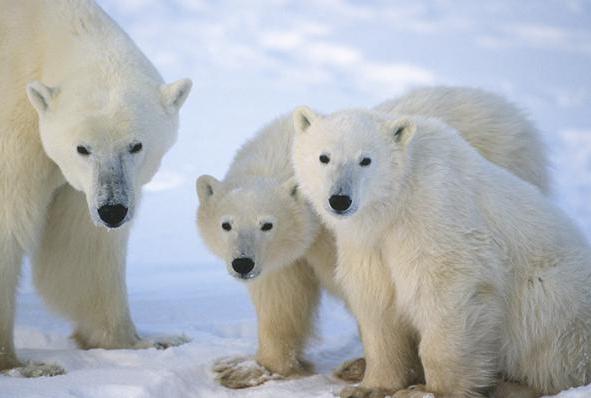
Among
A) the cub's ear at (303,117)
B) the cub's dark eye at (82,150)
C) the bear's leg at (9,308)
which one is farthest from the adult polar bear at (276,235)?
the bear's leg at (9,308)

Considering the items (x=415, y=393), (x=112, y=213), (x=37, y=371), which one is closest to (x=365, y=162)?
(x=415, y=393)

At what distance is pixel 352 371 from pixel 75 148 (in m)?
1.98

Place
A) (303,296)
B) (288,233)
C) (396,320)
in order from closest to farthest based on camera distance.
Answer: (396,320) < (288,233) < (303,296)

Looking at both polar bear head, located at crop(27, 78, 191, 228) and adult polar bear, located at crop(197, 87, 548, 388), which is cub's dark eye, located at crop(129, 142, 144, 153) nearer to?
polar bear head, located at crop(27, 78, 191, 228)

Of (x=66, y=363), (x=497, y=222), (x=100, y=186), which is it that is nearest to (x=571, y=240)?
(x=497, y=222)

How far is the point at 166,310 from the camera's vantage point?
8.87 m

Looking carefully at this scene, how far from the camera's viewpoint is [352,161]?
475 centimetres

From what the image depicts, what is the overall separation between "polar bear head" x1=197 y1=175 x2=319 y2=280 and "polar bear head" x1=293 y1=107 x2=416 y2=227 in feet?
1.62

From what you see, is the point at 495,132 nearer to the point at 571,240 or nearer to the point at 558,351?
the point at 571,240

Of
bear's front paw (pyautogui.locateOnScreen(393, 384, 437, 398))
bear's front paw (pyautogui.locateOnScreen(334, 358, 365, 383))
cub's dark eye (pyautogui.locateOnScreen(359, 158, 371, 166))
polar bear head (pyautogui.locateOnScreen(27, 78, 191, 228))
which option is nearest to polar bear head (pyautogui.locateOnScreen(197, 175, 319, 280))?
polar bear head (pyautogui.locateOnScreen(27, 78, 191, 228))

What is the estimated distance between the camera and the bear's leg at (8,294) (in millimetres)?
5871

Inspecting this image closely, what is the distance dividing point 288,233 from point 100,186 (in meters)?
1.06

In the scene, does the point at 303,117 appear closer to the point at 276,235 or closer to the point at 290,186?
the point at 290,186

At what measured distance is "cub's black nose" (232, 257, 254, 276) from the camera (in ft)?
17.2
